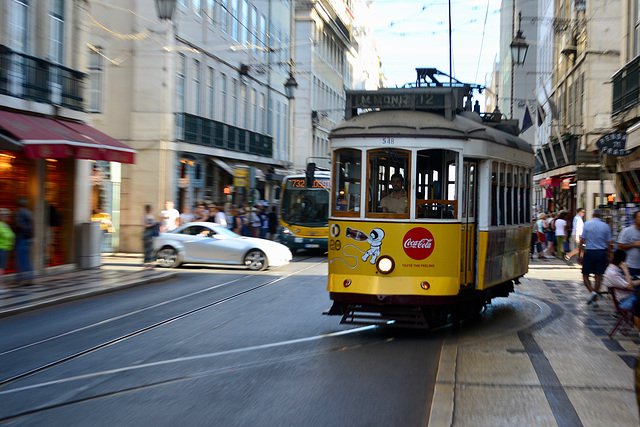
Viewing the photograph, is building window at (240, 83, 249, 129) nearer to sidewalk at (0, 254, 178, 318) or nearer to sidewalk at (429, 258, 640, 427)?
sidewalk at (0, 254, 178, 318)

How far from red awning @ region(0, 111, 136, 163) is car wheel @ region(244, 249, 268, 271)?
13.4 feet

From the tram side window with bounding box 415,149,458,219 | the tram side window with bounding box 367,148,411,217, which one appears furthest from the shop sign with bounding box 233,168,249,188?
the tram side window with bounding box 415,149,458,219

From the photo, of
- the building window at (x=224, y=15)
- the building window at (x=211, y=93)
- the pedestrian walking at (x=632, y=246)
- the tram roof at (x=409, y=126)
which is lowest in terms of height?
the pedestrian walking at (x=632, y=246)

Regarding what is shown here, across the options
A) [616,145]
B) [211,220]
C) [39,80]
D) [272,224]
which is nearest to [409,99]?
[616,145]

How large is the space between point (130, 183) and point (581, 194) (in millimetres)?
18519

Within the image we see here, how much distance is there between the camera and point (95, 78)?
27531mm

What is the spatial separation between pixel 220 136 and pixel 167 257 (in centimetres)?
1318

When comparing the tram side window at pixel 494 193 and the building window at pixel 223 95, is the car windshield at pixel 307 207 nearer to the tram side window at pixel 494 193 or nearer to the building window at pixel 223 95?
the building window at pixel 223 95

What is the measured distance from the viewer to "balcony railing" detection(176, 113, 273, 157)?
29938 mm

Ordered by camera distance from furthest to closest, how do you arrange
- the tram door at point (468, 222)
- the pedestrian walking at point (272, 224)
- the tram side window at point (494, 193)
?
the pedestrian walking at point (272, 224) < the tram side window at point (494, 193) < the tram door at point (468, 222)

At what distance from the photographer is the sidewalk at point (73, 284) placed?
13.6m

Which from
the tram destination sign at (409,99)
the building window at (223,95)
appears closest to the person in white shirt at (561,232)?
the building window at (223,95)

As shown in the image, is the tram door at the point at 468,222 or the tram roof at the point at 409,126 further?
the tram door at the point at 468,222

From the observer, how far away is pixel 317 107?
56.7 m
